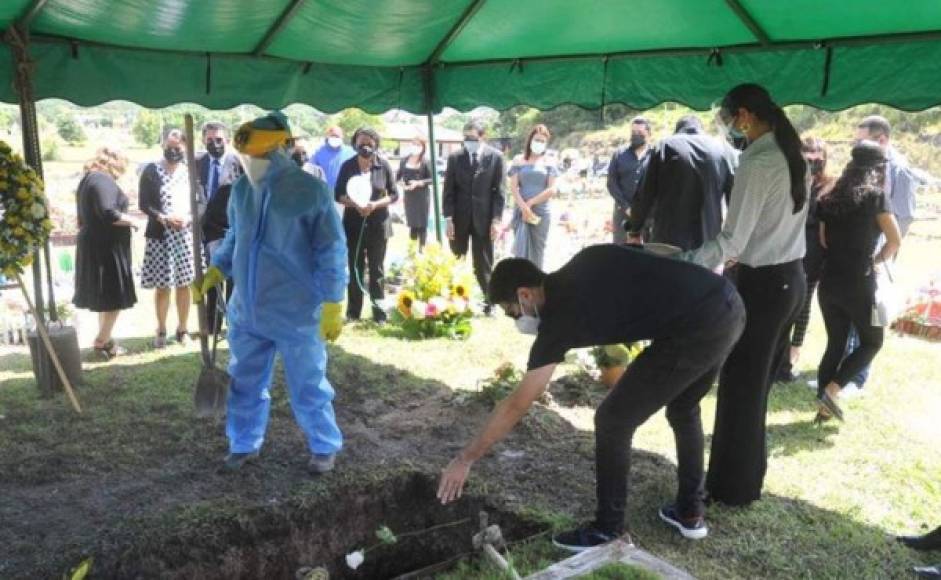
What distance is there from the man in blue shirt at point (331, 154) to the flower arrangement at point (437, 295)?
1.68 metres

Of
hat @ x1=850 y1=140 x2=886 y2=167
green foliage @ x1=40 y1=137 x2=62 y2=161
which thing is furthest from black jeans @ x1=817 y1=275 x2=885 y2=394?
green foliage @ x1=40 y1=137 x2=62 y2=161

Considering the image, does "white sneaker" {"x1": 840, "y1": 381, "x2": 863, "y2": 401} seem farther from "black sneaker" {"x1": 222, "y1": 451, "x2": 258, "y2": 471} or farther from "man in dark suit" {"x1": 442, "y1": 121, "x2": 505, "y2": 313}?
"black sneaker" {"x1": 222, "y1": 451, "x2": 258, "y2": 471}

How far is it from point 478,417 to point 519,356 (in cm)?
146

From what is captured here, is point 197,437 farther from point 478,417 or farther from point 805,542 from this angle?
point 805,542

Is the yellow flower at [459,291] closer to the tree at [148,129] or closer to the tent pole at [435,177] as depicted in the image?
the tent pole at [435,177]

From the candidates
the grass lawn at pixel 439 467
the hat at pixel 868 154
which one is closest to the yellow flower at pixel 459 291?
the grass lawn at pixel 439 467

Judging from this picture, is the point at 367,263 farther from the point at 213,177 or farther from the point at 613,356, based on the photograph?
the point at 613,356

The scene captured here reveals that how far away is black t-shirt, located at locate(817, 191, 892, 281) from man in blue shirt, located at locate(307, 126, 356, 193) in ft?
16.2

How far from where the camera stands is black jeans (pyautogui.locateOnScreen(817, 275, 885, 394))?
4.40m

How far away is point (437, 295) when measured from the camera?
6.79m

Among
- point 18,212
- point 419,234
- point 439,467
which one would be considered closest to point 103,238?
point 18,212

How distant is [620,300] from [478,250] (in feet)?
A: 16.1

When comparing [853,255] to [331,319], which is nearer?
[331,319]

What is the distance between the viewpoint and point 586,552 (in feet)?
8.76
